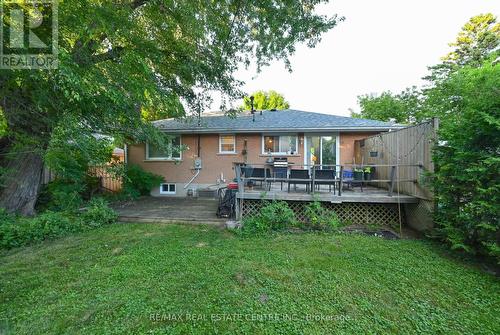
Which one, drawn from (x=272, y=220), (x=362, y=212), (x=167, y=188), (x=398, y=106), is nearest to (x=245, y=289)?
(x=272, y=220)

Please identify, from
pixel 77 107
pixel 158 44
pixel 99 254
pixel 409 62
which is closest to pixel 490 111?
pixel 99 254

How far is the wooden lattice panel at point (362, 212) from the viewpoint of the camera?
5.82 m

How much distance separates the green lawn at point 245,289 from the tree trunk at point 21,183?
2.60 meters

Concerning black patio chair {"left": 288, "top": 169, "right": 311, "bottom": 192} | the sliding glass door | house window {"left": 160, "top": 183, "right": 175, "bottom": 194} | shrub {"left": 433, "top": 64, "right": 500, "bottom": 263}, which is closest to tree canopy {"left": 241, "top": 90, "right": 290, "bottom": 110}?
the sliding glass door

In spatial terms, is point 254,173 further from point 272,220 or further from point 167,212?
point 167,212

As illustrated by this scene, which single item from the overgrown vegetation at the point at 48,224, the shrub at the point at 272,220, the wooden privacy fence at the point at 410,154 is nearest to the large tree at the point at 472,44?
the wooden privacy fence at the point at 410,154

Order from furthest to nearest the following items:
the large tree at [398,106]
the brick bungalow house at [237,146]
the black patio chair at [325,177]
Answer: the large tree at [398,106] < the brick bungalow house at [237,146] < the black patio chair at [325,177]

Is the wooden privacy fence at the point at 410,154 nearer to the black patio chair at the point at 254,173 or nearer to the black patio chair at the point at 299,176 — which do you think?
the black patio chair at the point at 299,176

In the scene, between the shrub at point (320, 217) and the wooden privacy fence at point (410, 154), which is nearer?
the wooden privacy fence at point (410, 154)

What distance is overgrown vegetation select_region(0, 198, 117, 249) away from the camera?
4.63 meters

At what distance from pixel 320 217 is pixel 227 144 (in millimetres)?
6087

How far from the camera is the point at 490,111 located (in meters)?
3.52

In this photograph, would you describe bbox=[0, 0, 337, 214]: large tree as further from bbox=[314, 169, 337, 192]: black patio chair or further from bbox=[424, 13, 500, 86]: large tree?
bbox=[424, 13, 500, 86]: large tree

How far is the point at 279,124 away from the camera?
9.83 meters
